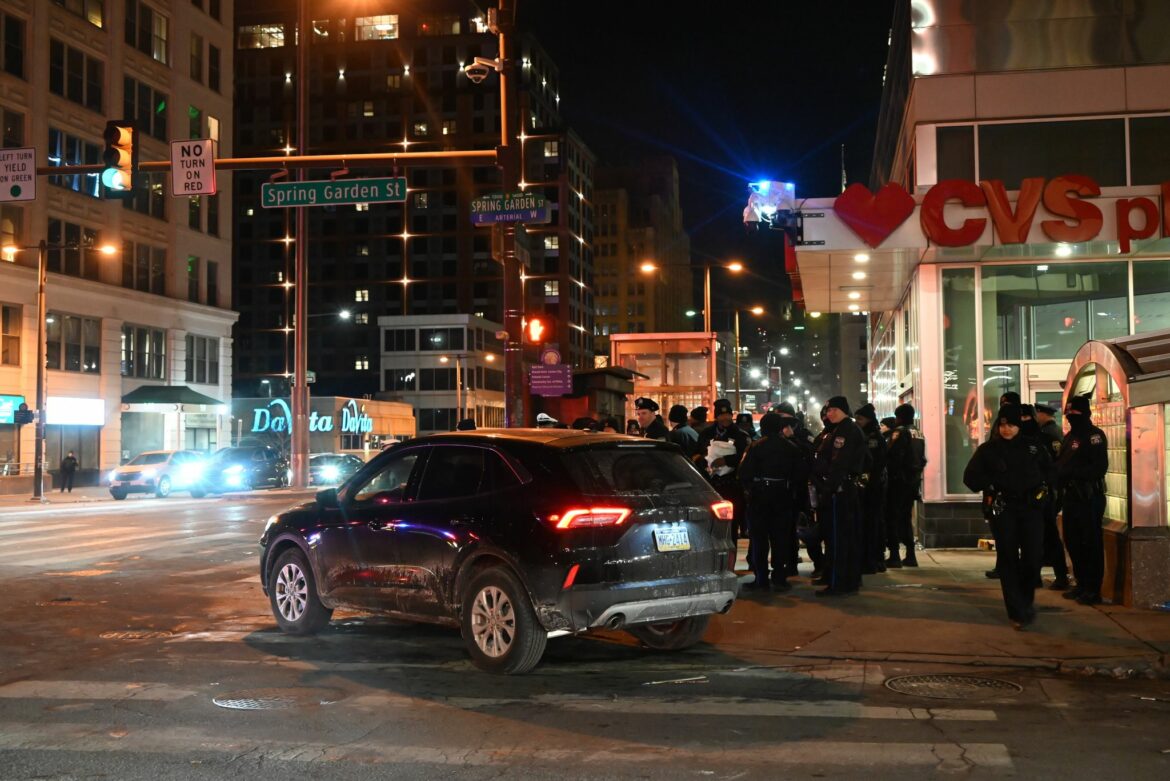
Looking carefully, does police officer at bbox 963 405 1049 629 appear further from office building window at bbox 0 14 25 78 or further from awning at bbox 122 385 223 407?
awning at bbox 122 385 223 407

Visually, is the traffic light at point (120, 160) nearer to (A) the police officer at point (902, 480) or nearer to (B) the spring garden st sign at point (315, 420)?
(A) the police officer at point (902, 480)

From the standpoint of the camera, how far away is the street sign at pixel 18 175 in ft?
63.4

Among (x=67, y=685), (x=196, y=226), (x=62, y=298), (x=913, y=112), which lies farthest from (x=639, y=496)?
(x=196, y=226)

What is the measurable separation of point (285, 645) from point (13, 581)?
5.84 metres

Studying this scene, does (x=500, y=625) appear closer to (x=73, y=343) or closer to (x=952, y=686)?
(x=952, y=686)

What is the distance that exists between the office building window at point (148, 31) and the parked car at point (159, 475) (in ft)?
63.8

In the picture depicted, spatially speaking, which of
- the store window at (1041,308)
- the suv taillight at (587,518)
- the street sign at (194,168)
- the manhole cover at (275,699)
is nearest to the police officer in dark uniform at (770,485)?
the suv taillight at (587,518)

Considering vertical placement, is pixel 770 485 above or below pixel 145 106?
below

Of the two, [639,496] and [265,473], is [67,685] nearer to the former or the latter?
[639,496]

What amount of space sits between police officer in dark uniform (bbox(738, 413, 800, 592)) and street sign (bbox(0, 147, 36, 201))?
1420 centimetres

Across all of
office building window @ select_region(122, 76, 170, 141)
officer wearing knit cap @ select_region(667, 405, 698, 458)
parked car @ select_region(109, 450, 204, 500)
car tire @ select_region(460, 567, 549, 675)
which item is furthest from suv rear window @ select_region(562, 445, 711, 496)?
office building window @ select_region(122, 76, 170, 141)

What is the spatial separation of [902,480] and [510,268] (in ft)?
21.9

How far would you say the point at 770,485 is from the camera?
37.3 feet

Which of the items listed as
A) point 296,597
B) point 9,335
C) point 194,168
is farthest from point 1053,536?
point 9,335
